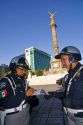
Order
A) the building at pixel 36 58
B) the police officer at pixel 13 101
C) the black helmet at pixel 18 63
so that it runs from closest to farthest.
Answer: the police officer at pixel 13 101, the black helmet at pixel 18 63, the building at pixel 36 58

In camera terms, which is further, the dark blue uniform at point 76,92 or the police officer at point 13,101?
the police officer at point 13,101

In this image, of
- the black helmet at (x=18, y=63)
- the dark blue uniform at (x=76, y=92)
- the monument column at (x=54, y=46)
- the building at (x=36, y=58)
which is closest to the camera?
the dark blue uniform at (x=76, y=92)

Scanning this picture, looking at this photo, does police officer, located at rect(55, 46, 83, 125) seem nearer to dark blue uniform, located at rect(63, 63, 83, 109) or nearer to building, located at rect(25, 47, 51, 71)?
dark blue uniform, located at rect(63, 63, 83, 109)

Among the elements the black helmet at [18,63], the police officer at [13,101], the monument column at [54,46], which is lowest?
the police officer at [13,101]

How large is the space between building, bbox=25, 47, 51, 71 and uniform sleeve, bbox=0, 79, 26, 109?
89.6m

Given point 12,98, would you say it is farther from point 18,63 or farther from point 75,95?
point 75,95

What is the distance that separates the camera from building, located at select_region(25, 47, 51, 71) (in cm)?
10000

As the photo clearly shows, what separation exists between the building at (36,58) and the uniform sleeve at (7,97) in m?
89.6

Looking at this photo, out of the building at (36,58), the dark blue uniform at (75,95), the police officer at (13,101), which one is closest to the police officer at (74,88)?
the dark blue uniform at (75,95)

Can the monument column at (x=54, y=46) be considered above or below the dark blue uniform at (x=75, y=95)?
above

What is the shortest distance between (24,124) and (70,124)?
0.70 m

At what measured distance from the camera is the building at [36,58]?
328 feet

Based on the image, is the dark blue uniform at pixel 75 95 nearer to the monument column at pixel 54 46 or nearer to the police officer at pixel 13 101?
the police officer at pixel 13 101

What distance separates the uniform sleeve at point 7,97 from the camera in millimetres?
3430
